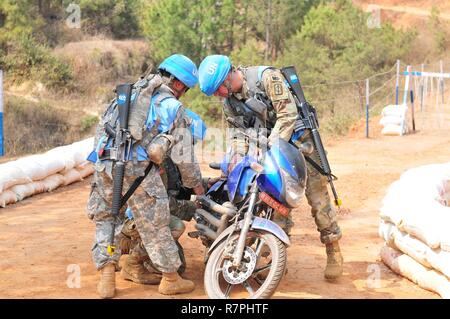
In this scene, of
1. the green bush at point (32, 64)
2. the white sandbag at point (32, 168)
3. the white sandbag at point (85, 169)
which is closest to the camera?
the white sandbag at point (32, 168)

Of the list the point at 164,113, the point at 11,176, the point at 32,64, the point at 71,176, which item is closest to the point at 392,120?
the point at 71,176

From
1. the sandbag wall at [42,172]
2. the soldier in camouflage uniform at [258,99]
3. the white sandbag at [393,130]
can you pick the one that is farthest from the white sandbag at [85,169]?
the white sandbag at [393,130]

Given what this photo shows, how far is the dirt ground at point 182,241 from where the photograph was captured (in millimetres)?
4930

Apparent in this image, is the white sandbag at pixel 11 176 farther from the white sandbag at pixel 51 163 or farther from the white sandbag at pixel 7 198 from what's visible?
the white sandbag at pixel 51 163

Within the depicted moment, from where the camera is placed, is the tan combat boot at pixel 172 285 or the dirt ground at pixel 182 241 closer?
the tan combat boot at pixel 172 285

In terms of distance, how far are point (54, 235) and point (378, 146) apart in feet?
31.4

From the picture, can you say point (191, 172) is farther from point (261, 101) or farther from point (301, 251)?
point (301, 251)

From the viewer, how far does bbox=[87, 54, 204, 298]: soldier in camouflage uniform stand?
15.1 feet

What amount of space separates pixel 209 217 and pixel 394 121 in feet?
41.8

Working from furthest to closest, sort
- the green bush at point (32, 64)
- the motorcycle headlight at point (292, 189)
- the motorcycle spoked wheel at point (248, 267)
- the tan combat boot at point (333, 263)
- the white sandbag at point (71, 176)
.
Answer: the green bush at point (32, 64) < the white sandbag at point (71, 176) < the tan combat boot at point (333, 263) < the motorcycle headlight at point (292, 189) < the motorcycle spoked wheel at point (248, 267)

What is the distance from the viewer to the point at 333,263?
5262 millimetres

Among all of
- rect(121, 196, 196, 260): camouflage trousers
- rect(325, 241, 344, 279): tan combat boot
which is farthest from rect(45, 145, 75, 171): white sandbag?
rect(325, 241, 344, 279): tan combat boot

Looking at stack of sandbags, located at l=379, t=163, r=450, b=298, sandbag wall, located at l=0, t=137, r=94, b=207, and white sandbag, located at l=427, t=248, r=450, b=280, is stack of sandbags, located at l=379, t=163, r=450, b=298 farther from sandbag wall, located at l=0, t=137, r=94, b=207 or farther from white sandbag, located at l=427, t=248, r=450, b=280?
sandbag wall, located at l=0, t=137, r=94, b=207

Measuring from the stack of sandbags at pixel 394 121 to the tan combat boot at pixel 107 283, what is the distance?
1289 cm
